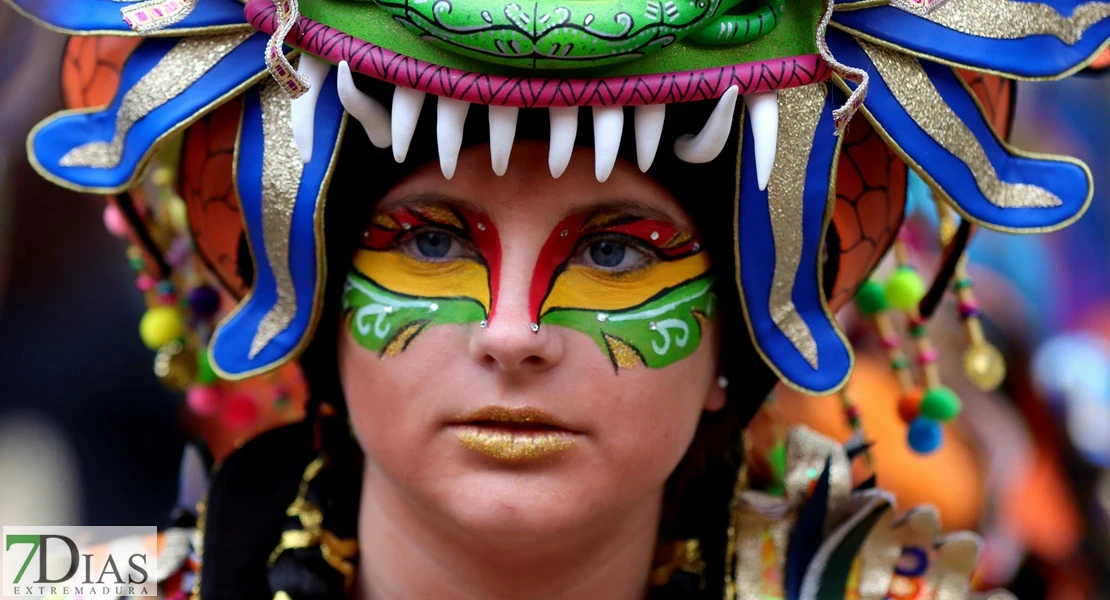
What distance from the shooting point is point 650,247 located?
1.48 m

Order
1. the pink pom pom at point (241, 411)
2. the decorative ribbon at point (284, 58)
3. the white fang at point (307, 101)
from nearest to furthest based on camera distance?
the decorative ribbon at point (284, 58) < the white fang at point (307, 101) < the pink pom pom at point (241, 411)

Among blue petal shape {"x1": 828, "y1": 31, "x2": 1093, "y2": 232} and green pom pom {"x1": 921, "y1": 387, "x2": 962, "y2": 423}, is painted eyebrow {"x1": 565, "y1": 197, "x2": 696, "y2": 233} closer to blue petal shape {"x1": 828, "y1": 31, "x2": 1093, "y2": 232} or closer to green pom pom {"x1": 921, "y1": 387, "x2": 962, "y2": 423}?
blue petal shape {"x1": 828, "y1": 31, "x2": 1093, "y2": 232}

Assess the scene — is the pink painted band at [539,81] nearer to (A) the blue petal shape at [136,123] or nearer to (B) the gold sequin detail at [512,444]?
(A) the blue petal shape at [136,123]

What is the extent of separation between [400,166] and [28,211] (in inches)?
63.0

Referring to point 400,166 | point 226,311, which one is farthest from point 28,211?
point 400,166

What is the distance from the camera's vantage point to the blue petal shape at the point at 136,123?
1509mm

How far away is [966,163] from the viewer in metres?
1.54

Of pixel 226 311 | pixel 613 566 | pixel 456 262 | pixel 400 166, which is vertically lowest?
pixel 613 566

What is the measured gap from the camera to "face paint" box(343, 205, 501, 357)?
4.69ft

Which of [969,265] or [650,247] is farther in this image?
[969,265]

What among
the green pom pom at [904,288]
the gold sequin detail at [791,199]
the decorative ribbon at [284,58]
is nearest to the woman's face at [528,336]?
the gold sequin detail at [791,199]

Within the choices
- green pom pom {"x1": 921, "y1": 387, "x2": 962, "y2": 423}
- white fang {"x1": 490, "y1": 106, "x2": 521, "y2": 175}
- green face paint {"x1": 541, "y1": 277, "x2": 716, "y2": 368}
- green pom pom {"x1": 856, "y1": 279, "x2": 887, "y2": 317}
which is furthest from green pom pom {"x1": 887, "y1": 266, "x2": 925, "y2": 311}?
white fang {"x1": 490, "y1": 106, "x2": 521, "y2": 175}

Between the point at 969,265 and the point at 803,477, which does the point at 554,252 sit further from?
the point at 969,265

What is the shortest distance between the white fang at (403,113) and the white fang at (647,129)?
0.81 ft
